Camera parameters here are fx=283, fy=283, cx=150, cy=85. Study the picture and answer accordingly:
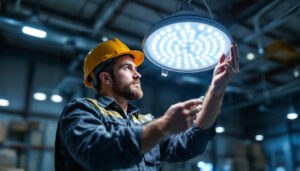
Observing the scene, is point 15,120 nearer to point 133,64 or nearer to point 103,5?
point 103,5

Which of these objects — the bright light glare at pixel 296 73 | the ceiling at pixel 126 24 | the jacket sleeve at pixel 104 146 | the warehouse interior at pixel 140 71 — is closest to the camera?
the jacket sleeve at pixel 104 146

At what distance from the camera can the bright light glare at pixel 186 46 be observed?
5.18ft

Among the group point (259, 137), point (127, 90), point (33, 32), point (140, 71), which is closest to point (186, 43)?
point (127, 90)

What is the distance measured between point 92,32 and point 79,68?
1.46 metres

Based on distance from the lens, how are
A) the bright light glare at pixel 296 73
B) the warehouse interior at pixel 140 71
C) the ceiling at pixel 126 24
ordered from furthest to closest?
1. the bright light glare at pixel 296 73
2. the warehouse interior at pixel 140 71
3. the ceiling at pixel 126 24

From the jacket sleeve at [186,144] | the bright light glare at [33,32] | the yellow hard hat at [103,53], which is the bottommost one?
the jacket sleeve at [186,144]

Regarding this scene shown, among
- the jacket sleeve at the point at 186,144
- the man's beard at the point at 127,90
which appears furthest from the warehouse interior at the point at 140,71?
the jacket sleeve at the point at 186,144

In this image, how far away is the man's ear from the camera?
2172 mm

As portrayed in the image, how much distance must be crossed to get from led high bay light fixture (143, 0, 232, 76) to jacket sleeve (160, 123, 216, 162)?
411 millimetres

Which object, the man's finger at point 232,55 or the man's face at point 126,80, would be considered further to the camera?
the man's face at point 126,80

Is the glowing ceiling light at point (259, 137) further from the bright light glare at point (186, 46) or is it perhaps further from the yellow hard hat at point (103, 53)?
the bright light glare at point (186, 46)

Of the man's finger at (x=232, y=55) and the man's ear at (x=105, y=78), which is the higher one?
the man's ear at (x=105, y=78)

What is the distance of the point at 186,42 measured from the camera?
164cm

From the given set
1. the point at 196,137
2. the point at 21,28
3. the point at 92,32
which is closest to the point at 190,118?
the point at 196,137
